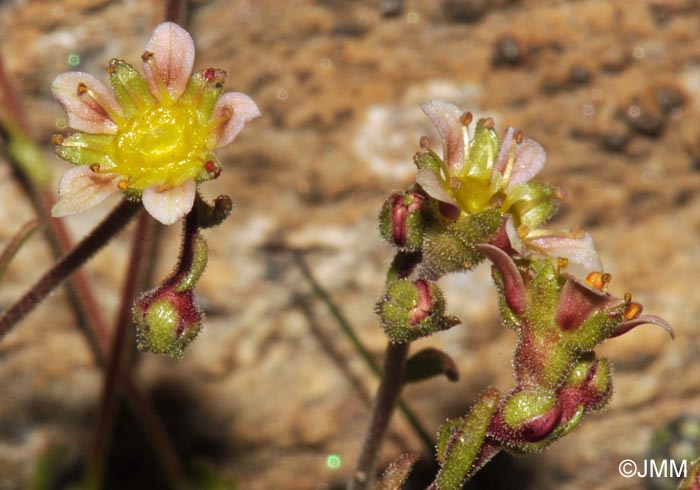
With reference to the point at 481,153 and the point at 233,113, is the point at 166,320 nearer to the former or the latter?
the point at 233,113

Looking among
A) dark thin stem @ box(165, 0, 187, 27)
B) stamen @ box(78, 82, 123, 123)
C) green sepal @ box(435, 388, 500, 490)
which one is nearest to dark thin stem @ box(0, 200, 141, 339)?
stamen @ box(78, 82, 123, 123)

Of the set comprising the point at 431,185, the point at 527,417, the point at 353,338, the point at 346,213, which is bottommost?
the point at 353,338

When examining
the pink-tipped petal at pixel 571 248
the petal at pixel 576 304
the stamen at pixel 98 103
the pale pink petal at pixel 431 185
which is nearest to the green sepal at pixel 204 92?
the stamen at pixel 98 103

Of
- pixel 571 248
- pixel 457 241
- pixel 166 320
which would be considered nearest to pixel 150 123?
pixel 166 320

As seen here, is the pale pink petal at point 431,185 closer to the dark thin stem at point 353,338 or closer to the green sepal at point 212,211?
the green sepal at point 212,211

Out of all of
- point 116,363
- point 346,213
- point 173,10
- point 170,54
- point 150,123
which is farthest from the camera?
point 346,213

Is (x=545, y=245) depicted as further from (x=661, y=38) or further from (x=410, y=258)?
(x=661, y=38)

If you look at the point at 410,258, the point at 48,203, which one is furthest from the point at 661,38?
the point at 48,203
